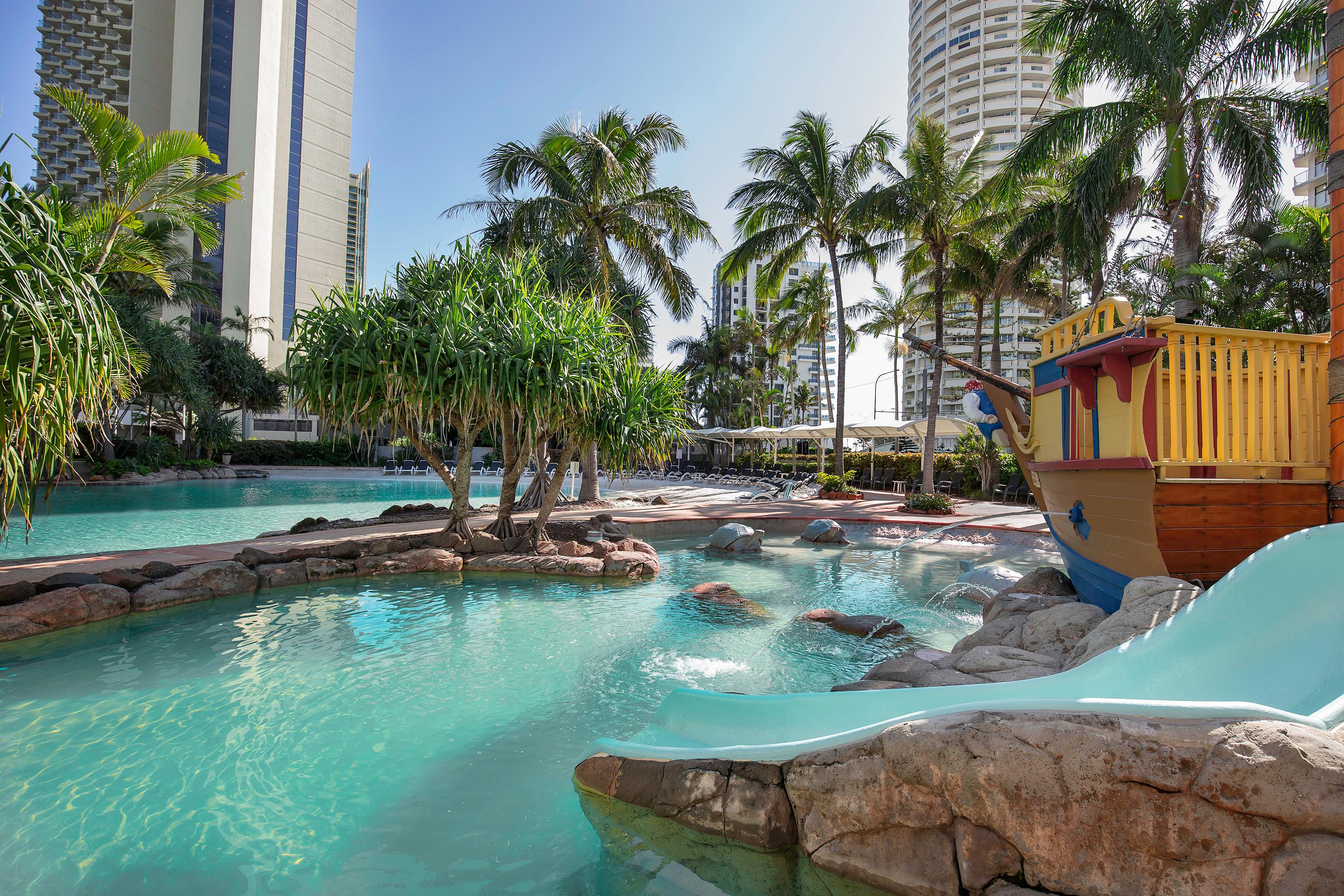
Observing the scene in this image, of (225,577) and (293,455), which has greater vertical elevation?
(293,455)

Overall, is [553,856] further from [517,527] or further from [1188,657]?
[517,527]

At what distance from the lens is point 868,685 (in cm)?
403

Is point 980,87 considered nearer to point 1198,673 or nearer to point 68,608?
point 1198,673

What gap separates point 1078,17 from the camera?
11133mm

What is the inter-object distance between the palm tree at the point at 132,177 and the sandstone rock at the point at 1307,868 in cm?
1345

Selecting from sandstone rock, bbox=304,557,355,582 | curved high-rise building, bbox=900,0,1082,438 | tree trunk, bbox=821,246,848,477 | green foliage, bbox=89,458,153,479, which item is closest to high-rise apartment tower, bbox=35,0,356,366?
green foliage, bbox=89,458,153,479

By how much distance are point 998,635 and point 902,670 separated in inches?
45.5

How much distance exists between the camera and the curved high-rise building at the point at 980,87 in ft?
234

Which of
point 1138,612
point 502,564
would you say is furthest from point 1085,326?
point 502,564

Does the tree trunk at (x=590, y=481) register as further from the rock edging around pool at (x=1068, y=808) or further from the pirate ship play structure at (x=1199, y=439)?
the rock edging around pool at (x=1068, y=808)

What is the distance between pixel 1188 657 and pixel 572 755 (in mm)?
3193

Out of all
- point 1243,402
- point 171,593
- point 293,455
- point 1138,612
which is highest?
point 1243,402

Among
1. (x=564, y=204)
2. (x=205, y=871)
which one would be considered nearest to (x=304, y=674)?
(x=205, y=871)

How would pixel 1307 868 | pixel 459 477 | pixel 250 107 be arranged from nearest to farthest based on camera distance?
1. pixel 1307 868
2. pixel 459 477
3. pixel 250 107
